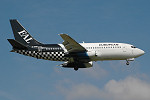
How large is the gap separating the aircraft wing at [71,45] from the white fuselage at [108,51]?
1835 mm

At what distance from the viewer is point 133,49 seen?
6725cm

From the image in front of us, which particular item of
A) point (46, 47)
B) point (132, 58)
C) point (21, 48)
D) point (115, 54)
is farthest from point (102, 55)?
point (21, 48)

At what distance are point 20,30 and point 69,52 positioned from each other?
11648mm

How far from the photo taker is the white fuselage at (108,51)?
213 ft

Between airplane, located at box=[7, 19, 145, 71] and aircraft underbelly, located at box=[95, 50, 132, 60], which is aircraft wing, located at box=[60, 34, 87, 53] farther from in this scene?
aircraft underbelly, located at box=[95, 50, 132, 60]

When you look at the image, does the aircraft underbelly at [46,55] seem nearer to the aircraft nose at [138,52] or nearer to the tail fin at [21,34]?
the tail fin at [21,34]

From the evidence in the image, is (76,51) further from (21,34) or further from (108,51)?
(21,34)

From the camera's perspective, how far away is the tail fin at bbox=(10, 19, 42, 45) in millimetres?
67125

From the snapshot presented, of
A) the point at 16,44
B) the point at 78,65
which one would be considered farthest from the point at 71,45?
the point at 16,44

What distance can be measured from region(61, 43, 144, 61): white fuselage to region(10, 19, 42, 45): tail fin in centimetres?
1029

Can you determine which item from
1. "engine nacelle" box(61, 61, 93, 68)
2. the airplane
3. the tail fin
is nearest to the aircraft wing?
the airplane

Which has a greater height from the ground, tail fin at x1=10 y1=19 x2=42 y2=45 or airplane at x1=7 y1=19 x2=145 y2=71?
tail fin at x1=10 y1=19 x2=42 y2=45

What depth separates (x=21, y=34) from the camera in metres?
67.9

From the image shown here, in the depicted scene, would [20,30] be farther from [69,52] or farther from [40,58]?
[69,52]
